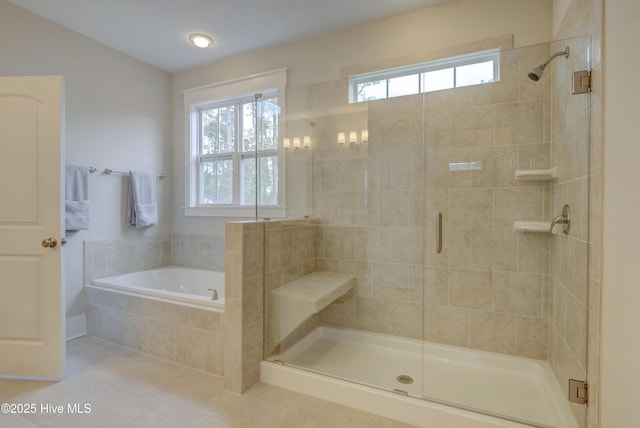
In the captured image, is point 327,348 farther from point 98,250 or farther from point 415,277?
point 98,250

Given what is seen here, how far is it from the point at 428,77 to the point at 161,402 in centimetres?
286

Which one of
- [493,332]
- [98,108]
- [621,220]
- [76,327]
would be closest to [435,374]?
[493,332]

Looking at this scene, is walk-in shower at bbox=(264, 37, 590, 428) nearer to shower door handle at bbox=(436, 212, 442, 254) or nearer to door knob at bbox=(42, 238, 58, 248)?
shower door handle at bbox=(436, 212, 442, 254)

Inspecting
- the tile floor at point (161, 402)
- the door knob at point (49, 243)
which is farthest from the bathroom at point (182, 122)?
the door knob at point (49, 243)

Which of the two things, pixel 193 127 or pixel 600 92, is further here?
pixel 193 127

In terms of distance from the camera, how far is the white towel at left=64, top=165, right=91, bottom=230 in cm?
251

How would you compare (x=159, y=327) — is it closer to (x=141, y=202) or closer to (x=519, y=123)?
(x=141, y=202)

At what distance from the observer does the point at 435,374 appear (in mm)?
1996

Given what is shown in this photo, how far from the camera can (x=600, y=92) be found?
1257mm

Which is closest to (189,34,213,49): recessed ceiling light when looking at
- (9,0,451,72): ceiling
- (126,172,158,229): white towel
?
(9,0,451,72): ceiling

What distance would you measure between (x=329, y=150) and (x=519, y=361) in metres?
2.08

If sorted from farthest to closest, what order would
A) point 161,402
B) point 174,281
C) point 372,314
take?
point 174,281
point 372,314
point 161,402

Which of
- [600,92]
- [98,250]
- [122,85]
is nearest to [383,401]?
[600,92]

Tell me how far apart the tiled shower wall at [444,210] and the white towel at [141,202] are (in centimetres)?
186
